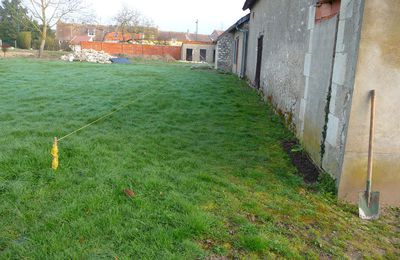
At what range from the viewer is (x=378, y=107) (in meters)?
3.87

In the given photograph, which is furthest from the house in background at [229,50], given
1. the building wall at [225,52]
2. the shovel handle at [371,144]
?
the shovel handle at [371,144]

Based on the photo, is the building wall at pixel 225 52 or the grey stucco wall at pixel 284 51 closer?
the grey stucco wall at pixel 284 51

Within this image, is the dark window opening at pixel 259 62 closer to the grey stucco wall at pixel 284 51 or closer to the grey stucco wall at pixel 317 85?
the grey stucco wall at pixel 284 51

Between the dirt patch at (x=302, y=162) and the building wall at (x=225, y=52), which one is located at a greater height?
the building wall at (x=225, y=52)

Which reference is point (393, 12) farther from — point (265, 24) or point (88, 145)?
point (265, 24)

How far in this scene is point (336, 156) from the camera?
4.19 m

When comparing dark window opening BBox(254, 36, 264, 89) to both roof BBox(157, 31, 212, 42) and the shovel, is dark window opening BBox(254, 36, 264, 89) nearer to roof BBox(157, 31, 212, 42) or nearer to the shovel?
the shovel

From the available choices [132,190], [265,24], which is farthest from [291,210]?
[265,24]

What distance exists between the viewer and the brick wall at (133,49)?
1526 inches

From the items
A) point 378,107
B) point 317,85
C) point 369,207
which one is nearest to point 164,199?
point 369,207

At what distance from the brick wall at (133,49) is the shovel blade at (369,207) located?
36.7 meters

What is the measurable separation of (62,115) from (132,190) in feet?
14.4

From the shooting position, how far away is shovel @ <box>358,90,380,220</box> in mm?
3762

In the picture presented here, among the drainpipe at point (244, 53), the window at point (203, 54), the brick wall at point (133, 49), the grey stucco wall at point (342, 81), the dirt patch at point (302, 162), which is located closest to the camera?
the grey stucco wall at point (342, 81)
